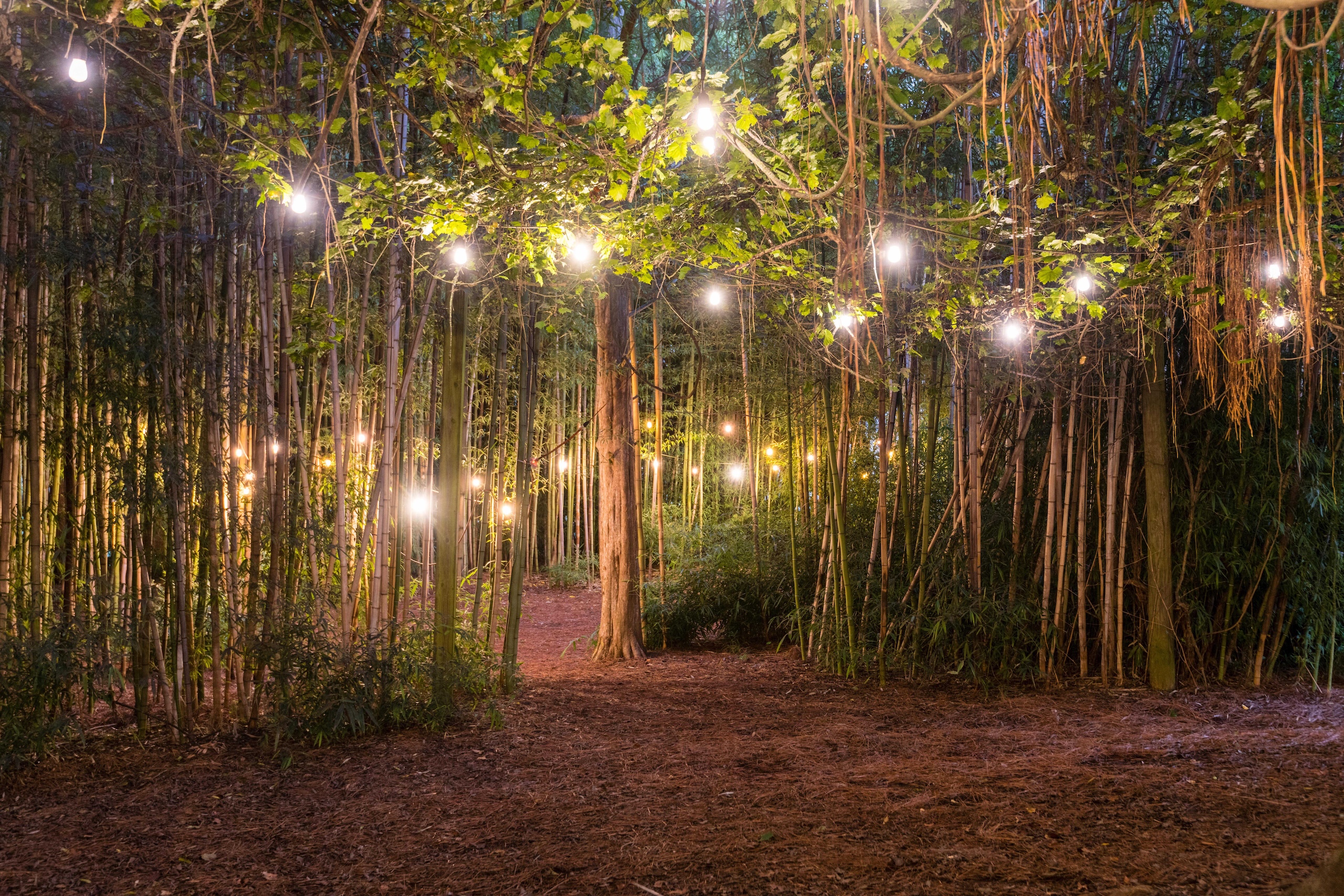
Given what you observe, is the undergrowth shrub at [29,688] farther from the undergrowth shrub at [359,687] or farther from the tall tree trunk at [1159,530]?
the tall tree trunk at [1159,530]

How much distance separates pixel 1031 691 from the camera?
14.8 ft

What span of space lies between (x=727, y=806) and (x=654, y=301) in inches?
123

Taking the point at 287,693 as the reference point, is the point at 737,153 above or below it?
above

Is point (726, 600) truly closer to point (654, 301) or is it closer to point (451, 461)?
point (654, 301)

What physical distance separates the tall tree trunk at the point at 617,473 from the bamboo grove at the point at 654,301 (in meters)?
0.03

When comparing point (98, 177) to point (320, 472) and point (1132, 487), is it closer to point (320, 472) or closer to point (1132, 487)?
point (320, 472)

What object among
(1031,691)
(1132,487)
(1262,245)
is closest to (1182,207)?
(1262,245)

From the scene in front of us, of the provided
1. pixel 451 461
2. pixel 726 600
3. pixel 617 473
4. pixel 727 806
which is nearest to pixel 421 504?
pixel 617 473

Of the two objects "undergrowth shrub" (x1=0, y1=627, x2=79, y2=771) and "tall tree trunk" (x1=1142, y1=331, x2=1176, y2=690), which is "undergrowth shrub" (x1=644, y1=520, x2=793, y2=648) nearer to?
"tall tree trunk" (x1=1142, y1=331, x2=1176, y2=690)

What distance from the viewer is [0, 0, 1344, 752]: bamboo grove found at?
2604 millimetres

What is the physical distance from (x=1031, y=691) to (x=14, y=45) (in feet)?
17.0

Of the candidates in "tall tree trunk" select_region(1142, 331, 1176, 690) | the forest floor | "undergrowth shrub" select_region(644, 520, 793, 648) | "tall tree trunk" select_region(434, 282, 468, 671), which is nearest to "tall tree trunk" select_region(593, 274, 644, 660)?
"undergrowth shrub" select_region(644, 520, 793, 648)

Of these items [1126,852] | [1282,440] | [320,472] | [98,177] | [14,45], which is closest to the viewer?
[1126,852]

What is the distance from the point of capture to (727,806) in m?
2.78
